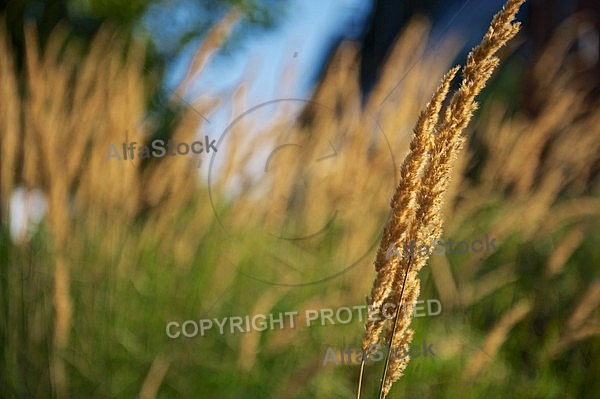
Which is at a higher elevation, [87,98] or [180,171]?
[87,98]

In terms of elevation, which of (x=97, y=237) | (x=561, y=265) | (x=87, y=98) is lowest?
(x=561, y=265)

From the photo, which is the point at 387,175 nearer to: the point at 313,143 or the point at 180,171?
the point at 313,143

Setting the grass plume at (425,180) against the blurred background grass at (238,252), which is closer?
the grass plume at (425,180)

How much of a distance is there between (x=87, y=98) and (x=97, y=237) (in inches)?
11.3

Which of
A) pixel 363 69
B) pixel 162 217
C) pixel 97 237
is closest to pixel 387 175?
pixel 363 69

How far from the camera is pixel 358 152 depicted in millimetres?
1479

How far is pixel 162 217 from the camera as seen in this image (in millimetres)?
1490

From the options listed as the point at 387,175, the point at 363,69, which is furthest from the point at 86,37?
the point at 387,175

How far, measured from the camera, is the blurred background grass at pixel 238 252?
1441mm

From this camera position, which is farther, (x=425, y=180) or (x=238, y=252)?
(x=238, y=252)

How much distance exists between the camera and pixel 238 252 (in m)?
1.51

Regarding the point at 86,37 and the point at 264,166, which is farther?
the point at 86,37

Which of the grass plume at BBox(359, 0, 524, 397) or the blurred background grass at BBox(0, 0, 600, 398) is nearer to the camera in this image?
the grass plume at BBox(359, 0, 524, 397)

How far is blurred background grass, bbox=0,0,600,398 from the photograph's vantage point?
1.44m
